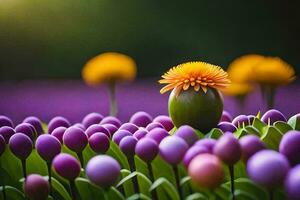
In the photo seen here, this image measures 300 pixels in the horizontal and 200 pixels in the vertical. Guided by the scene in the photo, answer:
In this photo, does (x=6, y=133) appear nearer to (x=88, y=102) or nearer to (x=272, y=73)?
(x=272, y=73)

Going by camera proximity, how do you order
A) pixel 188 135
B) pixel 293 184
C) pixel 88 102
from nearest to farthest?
pixel 293 184 → pixel 188 135 → pixel 88 102

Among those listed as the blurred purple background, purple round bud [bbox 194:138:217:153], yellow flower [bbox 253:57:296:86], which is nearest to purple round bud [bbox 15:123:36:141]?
purple round bud [bbox 194:138:217:153]

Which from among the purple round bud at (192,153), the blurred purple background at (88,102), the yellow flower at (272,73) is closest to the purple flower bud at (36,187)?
the purple round bud at (192,153)

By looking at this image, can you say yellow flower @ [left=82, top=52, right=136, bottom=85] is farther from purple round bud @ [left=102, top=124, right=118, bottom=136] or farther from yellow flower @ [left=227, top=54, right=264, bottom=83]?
purple round bud @ [left=102, top=124, right=118, bottom=136]

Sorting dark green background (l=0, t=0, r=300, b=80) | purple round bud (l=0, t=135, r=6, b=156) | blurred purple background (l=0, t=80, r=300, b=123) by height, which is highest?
dark green background (l=0, t=0, r=300, b=80)

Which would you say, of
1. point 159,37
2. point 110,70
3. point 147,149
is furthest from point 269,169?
point 159,37

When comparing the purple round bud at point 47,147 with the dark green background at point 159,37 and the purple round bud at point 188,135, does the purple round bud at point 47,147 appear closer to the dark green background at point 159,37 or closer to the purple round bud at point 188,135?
the purple round bud at point 188,135

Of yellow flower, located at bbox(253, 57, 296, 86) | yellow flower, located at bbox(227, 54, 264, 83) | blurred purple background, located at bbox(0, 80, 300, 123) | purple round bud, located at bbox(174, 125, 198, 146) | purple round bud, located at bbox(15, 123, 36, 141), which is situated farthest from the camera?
blurred purple background, located at bbox(0, 80, 300, 123)
